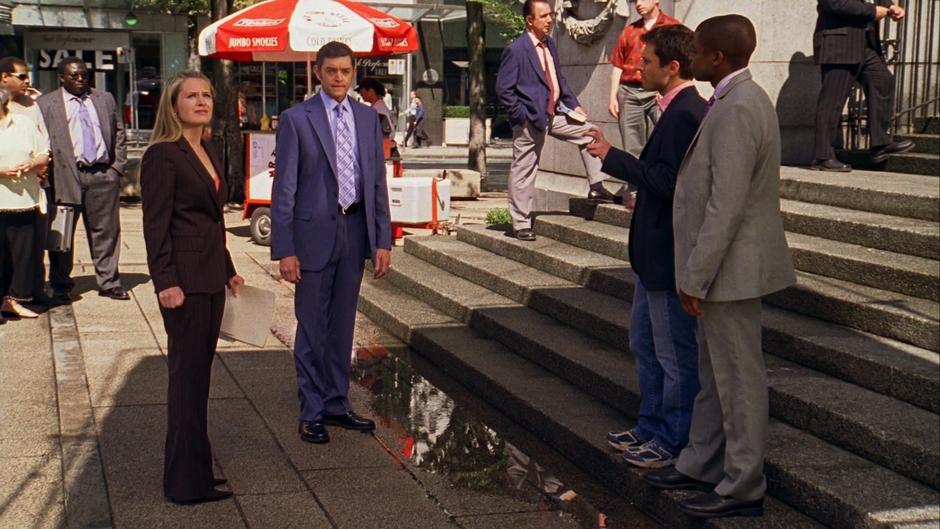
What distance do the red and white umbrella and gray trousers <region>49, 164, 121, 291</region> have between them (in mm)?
3873

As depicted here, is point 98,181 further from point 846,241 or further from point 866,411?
point 866,411

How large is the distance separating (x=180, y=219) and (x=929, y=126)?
6.39 meters

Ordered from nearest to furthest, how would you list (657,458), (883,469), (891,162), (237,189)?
(883,469), (657,458), (891,162), (237,189)

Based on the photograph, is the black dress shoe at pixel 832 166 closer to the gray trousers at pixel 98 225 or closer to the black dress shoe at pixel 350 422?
the black dress shoe at pixel 350 422

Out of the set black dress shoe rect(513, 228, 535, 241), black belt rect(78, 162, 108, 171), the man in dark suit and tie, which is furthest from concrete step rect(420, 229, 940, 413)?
black belt rect(78, 162, 108, 171)

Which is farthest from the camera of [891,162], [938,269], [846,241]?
[891,162]

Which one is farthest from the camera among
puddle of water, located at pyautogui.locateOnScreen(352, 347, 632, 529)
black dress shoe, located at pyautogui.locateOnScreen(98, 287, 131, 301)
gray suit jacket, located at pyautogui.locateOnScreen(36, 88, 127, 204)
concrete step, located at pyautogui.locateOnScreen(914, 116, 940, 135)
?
black dress shoe, located at pyautogui.locateOnScreen(98, 287, 131, 301)

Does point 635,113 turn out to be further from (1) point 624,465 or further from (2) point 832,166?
(1) point 624,465

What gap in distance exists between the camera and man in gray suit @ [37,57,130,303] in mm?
10195

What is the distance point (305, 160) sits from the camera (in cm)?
649

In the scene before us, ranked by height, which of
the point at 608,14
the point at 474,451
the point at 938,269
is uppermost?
the point at 608,14

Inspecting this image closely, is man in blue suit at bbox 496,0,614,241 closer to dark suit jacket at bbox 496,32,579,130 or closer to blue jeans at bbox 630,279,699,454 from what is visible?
dark suit jacket at bbox 496,32,579,130

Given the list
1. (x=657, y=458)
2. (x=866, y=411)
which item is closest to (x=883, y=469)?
(x=866, y=411)

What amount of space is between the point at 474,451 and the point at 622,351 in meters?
1.36
